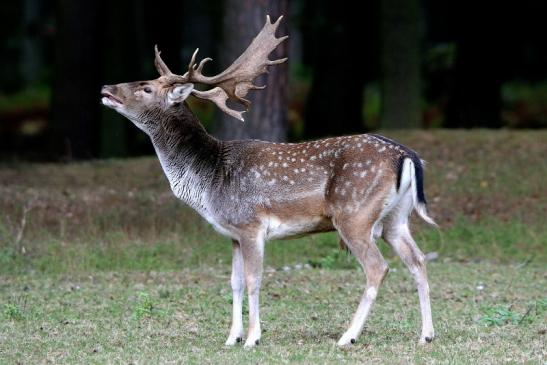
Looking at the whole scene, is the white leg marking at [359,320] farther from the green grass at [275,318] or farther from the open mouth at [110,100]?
the open mouth at [110,100]

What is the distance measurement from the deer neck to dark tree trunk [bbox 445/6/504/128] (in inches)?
508

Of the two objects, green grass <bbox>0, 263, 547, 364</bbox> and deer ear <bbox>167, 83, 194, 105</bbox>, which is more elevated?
deer ear <bbox>167, 83, 194, 105</bbox>

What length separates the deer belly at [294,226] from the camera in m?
9.15

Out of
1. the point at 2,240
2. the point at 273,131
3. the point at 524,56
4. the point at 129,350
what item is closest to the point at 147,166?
the point at 273,131

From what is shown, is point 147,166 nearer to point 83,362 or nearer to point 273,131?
point 273,131

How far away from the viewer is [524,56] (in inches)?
1247

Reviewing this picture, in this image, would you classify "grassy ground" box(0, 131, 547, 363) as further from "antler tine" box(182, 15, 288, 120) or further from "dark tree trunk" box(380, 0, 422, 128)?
"antler tine" box(182, 15, 288, 120)

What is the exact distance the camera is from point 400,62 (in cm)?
2006

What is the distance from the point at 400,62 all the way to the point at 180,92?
10.8 m

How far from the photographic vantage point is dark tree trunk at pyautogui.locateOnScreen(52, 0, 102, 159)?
20250mm

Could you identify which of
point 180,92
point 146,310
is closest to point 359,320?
point 146,310

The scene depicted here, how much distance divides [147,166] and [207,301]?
21.2 feet

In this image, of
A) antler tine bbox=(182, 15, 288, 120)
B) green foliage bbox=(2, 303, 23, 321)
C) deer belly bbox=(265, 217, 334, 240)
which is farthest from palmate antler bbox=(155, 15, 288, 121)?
green foliage bbox=(2, 303, 23, 321)

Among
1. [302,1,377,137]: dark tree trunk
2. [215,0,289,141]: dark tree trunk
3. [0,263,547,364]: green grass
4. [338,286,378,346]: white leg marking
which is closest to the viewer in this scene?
[0,263,547,364]: green grass
